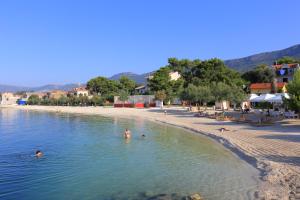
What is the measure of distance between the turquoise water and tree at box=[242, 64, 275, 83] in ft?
196

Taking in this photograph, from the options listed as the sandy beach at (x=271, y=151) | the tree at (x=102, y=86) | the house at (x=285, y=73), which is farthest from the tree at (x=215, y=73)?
the sandy beach at (x=271, y=151)

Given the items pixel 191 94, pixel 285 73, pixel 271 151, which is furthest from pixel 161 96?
pixel 271 151

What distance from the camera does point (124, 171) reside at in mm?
16344

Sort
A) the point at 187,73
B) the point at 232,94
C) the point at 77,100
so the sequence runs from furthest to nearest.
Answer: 1. the point at 77,100
2. the point at 187,73
3. the point at 232,94

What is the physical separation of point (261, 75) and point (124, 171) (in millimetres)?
71587

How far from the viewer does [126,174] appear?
15695 millimetres

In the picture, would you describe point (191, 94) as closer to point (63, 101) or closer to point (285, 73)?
point (285, 73)

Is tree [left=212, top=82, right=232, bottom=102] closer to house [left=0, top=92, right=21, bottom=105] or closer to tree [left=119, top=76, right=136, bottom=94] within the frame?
tree [left=119, top=76, right=136, bottom=94]

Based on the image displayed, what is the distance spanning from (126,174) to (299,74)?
19486mm

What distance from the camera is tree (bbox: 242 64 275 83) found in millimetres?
80562

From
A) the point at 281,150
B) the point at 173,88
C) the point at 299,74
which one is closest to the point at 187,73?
the point at 173,88

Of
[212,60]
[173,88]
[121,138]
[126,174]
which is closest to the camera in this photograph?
[126,174]

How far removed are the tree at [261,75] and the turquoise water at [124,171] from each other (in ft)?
196

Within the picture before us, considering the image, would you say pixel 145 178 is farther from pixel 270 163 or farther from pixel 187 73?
pixel 187 73
